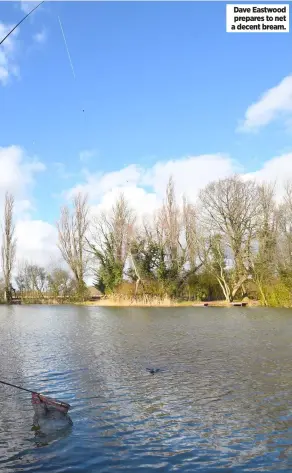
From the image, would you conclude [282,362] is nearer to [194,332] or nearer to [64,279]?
[194,332]

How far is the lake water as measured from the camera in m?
4.87

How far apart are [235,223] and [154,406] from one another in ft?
99.1

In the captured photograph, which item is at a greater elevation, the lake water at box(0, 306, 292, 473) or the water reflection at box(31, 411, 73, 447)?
the water reflection at box(31, 411, 73, 447)

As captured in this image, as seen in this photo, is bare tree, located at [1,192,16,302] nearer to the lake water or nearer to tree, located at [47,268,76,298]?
tree, located at [47,268,76,298]

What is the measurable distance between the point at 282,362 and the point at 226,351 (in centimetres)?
201

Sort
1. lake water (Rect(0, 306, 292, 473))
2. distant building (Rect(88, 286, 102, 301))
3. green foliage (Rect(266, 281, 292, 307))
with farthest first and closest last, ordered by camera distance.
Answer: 1. distant building (Rect(88, 286, 102, 301))
2. green foliage (Rect(266, 281, 292, 307))
3. lake water (Rect(0, 306, 292, 473))

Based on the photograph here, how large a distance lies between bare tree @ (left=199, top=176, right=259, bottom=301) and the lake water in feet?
71.6

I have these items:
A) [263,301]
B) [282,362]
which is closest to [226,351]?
[282,362]

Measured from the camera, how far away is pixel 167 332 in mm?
16453

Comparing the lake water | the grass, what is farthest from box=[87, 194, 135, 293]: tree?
the lake water

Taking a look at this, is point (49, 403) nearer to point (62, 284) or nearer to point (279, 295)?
point (279, 295)

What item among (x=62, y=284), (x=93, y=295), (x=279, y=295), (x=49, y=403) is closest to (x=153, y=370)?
(x=49, y=403)

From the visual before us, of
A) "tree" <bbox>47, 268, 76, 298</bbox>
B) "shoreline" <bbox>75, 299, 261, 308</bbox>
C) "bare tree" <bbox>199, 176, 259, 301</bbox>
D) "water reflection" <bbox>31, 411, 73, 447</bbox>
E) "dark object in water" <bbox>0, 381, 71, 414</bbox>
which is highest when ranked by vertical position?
"bare tree" <bbox>199, 176, 259, 301</bbox>

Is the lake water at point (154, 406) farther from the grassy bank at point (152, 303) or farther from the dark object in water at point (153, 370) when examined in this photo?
the grassy bank at point (152, 303)
